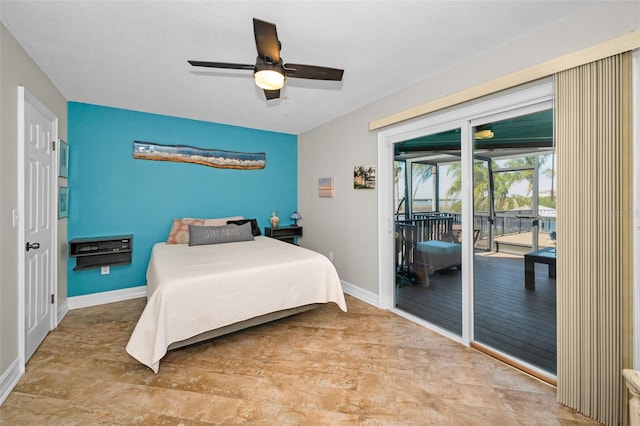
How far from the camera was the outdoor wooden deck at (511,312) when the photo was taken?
→ 225cm

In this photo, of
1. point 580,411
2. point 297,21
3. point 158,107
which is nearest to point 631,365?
point 580,411

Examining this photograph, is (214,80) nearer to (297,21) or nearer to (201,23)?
(201,23)

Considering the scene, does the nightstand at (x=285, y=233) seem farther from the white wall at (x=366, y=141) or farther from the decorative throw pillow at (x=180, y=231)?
the decorative throw pillow at (x=180, y=231)

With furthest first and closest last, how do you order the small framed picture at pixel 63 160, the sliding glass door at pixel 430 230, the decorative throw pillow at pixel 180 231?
the decorative throw pillow at pixel 180 231, the small framed picture at pixel 63 160, the sliding glass door at pixel 430 230

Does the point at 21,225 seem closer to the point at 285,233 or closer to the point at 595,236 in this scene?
the point at 285,233

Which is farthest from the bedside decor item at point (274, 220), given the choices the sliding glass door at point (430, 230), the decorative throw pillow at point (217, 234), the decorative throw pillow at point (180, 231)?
the sliding glass door at point (430, 230)

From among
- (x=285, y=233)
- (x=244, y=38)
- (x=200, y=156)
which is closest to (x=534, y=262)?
(x=244, y=38)

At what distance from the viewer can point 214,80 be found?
2814 millimetres

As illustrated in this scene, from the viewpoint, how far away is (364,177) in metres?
3.54

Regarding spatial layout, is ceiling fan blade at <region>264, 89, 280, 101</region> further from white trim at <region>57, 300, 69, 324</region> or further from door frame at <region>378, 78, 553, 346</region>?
white trim at <region>57, 300, 69, 324</region>

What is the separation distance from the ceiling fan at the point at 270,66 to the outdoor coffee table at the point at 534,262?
2091 mm

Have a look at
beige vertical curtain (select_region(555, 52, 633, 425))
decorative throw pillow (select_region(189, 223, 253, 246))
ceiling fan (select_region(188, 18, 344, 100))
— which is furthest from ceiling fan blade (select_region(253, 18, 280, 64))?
decorative throw pillow (select_region(189, 223, 253, 246))

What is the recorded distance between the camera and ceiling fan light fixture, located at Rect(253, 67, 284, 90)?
5.91 feet

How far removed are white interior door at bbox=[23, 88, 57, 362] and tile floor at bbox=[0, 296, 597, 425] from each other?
26 cm
